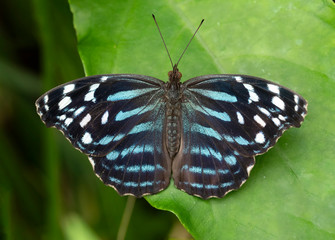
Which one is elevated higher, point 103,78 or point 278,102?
point 103,78

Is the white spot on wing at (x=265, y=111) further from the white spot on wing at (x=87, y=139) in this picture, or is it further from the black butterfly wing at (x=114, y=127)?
the white spot on wing at (x=87, y=139)

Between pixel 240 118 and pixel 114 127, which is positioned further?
pixel 114 127

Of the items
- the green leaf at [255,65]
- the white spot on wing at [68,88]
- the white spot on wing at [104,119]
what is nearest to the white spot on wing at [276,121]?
the green leaf at [255,65]

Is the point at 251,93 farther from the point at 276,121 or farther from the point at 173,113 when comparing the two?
the point at 173,113

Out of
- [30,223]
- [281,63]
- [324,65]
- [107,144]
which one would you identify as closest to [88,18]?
[107,144]

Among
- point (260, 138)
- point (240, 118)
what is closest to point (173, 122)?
point (240, 118)
